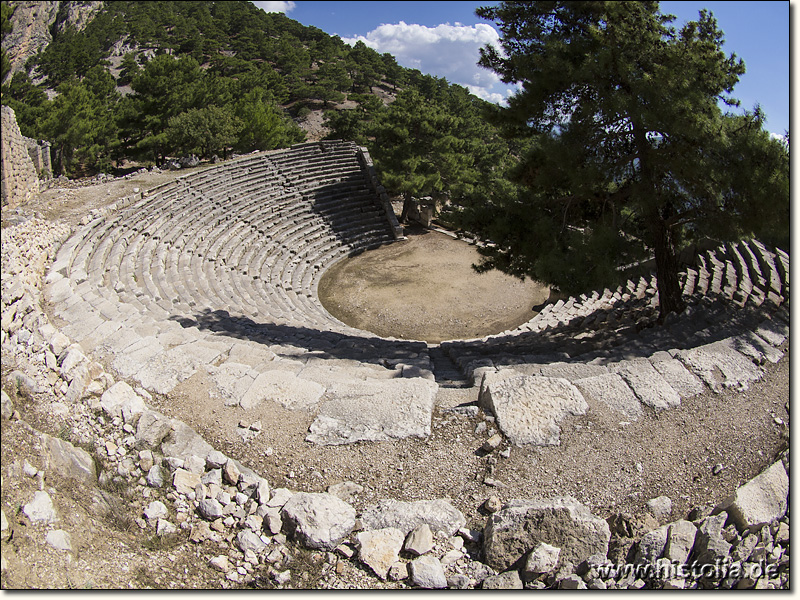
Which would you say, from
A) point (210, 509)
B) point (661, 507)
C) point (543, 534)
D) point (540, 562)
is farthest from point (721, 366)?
point (210, 509)

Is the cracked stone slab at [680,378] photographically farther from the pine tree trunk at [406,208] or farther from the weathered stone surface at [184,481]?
the pine tree trunk at [406,208]

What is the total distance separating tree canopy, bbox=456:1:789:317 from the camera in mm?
6773

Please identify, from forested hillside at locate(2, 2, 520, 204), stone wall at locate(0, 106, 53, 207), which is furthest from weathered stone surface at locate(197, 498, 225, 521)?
stone wall at locate(0, 106, 53, 207)

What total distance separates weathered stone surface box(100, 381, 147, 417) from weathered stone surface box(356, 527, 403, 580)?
2746 millimetres

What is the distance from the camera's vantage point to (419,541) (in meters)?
3.96

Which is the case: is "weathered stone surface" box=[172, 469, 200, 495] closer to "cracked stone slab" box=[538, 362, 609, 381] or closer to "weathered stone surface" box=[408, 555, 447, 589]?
"weathered stone surface" box=[408, 555, 447, 589]

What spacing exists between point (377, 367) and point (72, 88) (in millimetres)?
25755

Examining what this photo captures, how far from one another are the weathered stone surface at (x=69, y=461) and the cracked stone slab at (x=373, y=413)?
1.92 metres

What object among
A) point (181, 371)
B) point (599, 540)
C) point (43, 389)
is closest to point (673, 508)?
point (599, 540)

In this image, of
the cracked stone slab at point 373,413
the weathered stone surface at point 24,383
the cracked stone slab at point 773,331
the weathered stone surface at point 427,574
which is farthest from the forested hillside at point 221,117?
the weathered stone surface at point 427,574

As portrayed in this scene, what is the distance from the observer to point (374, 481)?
4.63 m

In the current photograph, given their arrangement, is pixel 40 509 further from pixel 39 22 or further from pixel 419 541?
pixel 39 22

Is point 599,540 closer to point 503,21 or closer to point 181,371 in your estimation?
point 181,371

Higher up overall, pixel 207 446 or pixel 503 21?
pixel 503 21
